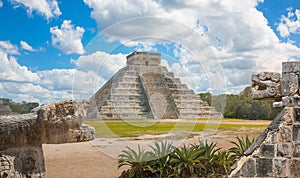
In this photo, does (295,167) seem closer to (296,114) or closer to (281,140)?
(281,140)

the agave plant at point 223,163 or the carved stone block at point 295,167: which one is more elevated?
the carved stone block at point 295,167

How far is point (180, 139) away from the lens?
1027 cm

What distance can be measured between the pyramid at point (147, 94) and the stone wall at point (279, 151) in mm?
19416

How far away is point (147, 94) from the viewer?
37188 mm

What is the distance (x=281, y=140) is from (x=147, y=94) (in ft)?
110

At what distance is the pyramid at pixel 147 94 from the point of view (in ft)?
84.3

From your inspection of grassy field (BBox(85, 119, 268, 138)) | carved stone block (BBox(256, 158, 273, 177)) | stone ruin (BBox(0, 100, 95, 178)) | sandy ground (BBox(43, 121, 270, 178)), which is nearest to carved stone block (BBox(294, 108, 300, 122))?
carved stone block (BBox(256, 158, 273, 177))

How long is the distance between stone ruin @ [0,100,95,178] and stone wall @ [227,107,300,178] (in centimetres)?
180

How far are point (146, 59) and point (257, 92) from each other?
867 inches

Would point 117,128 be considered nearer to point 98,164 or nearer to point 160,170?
point 98,164

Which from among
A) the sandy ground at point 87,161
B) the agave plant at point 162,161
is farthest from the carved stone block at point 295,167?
the sandy ground at point 87,161

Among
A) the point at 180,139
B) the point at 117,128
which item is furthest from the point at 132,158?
the point at 117,128

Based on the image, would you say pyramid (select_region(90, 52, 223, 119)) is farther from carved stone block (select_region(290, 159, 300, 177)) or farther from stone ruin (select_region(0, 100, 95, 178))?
carved stone block (select_region(290, 159, 300, 177))

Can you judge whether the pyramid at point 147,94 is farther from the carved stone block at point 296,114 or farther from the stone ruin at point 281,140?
the carved stone block at point 296,114
